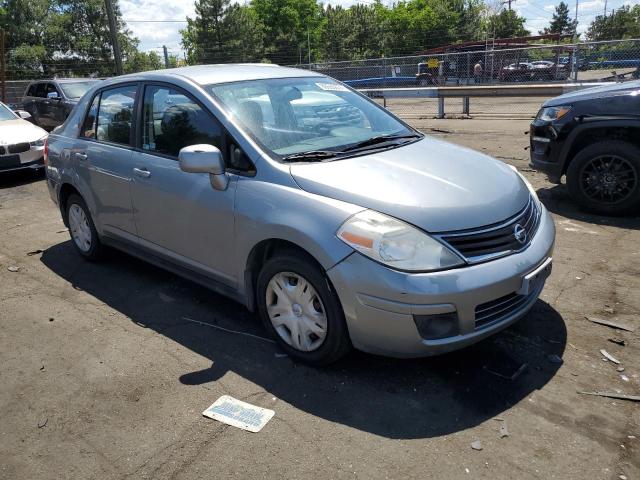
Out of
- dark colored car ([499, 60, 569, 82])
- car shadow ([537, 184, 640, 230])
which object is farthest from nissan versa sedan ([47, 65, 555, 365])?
dark colored car ([499, 60, 569, 82])

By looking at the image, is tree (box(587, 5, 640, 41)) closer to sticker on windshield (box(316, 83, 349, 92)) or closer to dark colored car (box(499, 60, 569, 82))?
dark colored car (box(499, 60, 569, 82))

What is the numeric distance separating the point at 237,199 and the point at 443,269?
1364mm

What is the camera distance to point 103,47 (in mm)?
47344

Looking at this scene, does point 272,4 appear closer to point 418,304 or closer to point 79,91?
point 79,91

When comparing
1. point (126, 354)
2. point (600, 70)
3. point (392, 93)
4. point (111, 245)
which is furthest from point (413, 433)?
point (600, 70)

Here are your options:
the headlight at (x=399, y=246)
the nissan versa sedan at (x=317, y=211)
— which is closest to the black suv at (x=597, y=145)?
the nissan versa sedan at (x=317, y=211)

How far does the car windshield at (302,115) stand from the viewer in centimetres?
353

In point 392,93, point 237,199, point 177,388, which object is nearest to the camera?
point 177,388

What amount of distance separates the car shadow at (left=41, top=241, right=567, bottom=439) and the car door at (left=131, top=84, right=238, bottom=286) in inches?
17.7

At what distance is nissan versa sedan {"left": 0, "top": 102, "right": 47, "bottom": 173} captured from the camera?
909cm

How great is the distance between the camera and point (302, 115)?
3.85 meters

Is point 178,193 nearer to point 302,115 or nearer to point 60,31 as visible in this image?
point 302,115

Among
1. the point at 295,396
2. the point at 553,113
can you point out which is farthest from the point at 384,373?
the point at 553,113

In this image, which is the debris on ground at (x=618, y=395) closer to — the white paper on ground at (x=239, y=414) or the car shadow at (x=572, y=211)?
the white paper on ground at (x=239, y=414)
